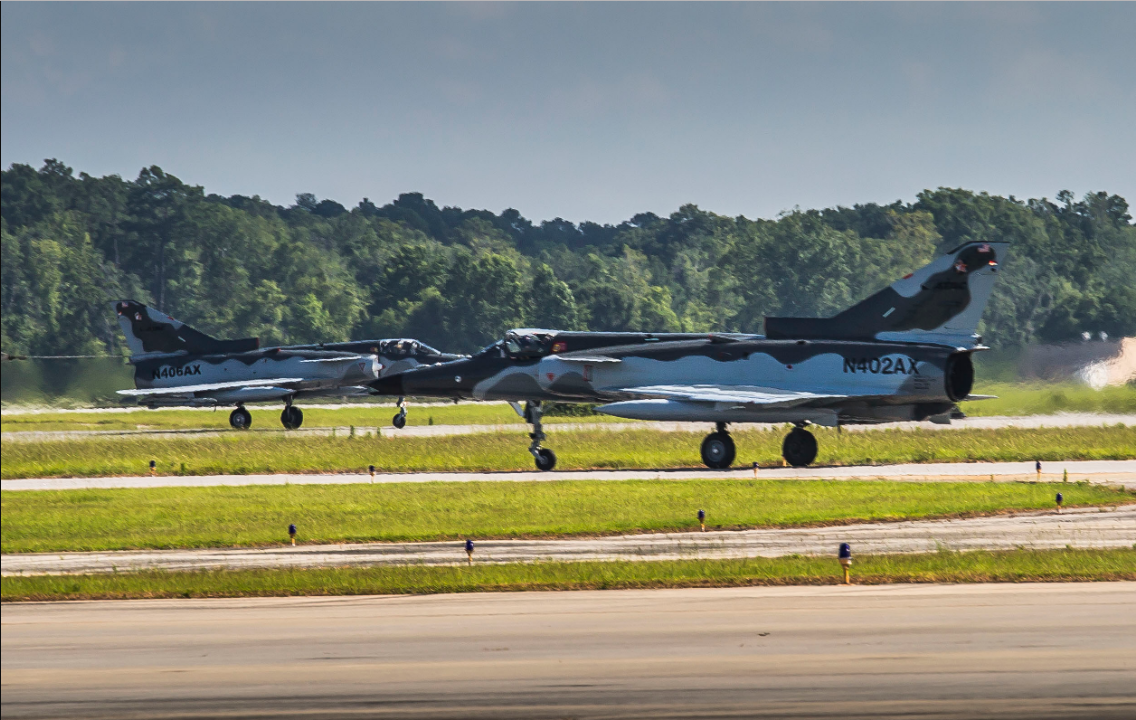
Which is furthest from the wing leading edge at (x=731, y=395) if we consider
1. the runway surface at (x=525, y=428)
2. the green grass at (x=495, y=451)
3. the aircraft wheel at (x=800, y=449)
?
the runway surface at (x=525, y=428)

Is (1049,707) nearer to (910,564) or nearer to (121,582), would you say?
(910,564)

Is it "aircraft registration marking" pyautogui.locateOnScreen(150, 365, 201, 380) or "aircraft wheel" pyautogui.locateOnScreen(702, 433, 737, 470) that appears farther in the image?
"aircraft registration marking" pyautogui.locateOnScreen(150, 365, 201, 380)

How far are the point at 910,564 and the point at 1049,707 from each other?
21.3 feet

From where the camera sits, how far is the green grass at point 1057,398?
36.8 metres

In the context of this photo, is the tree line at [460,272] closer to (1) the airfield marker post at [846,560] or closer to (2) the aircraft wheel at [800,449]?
(2) the aircraft wheel at [800,449]

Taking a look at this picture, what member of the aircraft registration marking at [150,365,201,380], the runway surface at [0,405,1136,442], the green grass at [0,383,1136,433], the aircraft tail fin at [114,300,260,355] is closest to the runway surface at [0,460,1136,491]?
the green grass at [0,383,1136,433]

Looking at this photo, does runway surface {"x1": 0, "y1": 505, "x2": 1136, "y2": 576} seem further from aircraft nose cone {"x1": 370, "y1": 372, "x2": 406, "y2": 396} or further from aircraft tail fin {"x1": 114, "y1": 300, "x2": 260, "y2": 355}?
aircraft tail fin {"x1": 114, "y1": 300, "x2": 260, "y2": 355}

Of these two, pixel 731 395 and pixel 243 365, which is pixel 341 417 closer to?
pixel 243 365

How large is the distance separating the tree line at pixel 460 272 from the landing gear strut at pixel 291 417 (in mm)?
18913

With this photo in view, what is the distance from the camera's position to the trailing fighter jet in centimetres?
4225

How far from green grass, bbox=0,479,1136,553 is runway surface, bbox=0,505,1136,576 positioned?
2.50 ft

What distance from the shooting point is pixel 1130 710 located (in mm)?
10078

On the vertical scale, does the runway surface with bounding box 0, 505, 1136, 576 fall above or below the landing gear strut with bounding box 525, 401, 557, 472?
below

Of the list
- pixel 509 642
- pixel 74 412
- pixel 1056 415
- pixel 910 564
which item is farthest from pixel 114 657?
pixel 1056 415
